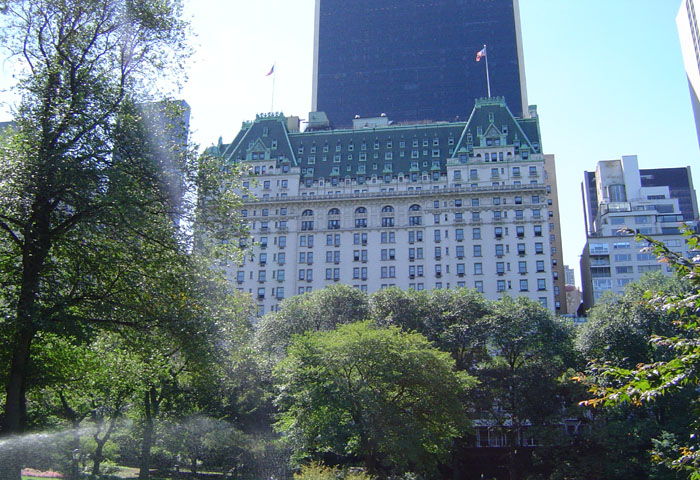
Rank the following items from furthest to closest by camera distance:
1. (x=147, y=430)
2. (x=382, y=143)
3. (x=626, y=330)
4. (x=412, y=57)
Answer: (x=412, y=57) < (x=382, y=143) < (x=626, y=330) < (x=147, y=430)

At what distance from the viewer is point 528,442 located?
66.6m

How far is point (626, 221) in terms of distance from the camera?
13375cm

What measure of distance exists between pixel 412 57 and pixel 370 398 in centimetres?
14838

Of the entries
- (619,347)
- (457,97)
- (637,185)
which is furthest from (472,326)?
(457,97)

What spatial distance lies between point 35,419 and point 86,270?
23.6 metres

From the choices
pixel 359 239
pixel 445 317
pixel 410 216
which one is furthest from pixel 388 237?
pixel 445 317

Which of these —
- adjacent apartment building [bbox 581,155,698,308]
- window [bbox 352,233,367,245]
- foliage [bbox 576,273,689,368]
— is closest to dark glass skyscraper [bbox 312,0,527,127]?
adjacent apartment building [bbox 581,155,698,308]

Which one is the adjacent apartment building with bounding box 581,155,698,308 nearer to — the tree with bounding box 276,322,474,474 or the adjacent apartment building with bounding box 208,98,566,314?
the adjacent apartment building with bounding box 208,98,566,314

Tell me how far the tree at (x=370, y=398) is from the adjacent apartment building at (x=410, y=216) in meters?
57.4

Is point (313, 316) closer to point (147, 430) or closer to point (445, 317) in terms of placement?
point (445, 317)

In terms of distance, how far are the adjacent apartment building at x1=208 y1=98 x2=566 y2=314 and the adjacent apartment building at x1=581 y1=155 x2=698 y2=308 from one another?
1652cm

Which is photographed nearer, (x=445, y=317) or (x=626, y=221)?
Answer: (x=445, y=317)

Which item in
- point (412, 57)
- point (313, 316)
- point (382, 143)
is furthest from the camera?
point (412, 57)

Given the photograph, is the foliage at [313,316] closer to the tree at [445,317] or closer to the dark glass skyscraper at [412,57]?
the tree at [445,317]
